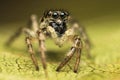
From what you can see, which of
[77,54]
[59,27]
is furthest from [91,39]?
[77,54]

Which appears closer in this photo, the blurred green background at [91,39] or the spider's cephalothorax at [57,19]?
the blurred green background at [91,39]

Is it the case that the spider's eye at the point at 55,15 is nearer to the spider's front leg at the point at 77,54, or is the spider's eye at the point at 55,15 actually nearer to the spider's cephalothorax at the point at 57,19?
the spider's cephalothorax at the point at 57,19

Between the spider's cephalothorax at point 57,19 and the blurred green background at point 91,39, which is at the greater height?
the spider's cephalothorax at point 57,19

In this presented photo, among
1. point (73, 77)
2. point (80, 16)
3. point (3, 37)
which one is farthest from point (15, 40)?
point (73, 77)

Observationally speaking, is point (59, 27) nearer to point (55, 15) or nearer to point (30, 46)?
point (55, 15)

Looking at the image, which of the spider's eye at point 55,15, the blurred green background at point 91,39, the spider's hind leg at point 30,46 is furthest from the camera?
the spider's eye at point 55,15

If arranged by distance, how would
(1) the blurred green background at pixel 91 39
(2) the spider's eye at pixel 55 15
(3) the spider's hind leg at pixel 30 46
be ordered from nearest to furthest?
1. (1) the blurred green background at pixel 91 39
2. (3) the spider's hind leg at pixel 30 46
3. (2) the spider's eye at pixel 55 15

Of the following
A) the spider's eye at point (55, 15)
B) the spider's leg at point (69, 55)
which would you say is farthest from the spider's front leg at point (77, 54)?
the spider's eye at point (55, 15)
